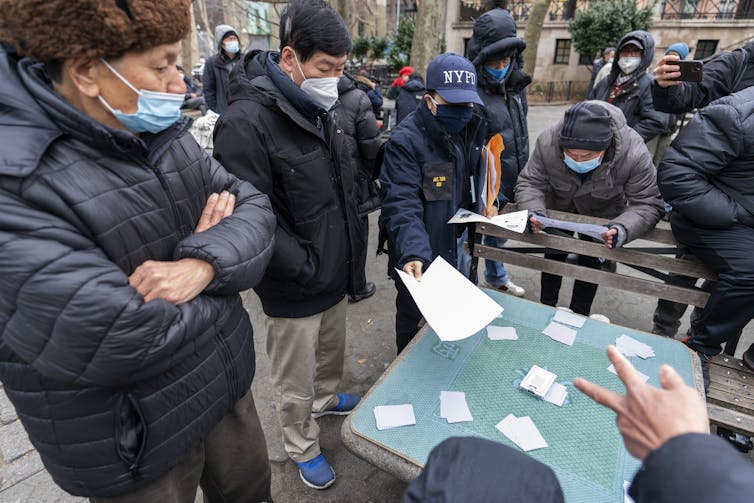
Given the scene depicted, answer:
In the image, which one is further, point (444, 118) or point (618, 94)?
point (618, 94)

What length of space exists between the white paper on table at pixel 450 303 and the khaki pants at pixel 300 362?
2.02ft

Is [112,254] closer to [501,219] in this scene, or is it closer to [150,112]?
[150,112]

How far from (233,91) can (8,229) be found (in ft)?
3.79

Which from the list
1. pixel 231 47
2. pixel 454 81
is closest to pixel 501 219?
pixel 454 81

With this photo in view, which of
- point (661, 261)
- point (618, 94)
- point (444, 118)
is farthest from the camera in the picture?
point (618, 94)

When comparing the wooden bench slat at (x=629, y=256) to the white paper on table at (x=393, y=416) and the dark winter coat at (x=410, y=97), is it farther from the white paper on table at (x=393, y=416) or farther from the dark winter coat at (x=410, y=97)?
the dark winter coat at (x=410, y=97)

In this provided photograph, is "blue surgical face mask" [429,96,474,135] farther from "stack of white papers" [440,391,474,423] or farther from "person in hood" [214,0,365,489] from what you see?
"stack of white papers" [440,391,474,423]

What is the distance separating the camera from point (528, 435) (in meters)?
1.57

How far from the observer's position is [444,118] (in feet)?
7.60

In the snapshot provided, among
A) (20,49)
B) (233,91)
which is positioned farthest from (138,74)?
(233,91)

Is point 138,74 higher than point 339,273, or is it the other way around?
point 138,74

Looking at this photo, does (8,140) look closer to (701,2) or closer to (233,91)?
(233,91)

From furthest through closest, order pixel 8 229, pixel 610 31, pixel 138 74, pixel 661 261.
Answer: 1. pixel 610 31
2. pixel 661 261
3. pixel 138 74
4. pixel 8 229

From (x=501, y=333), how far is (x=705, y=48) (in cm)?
2474
